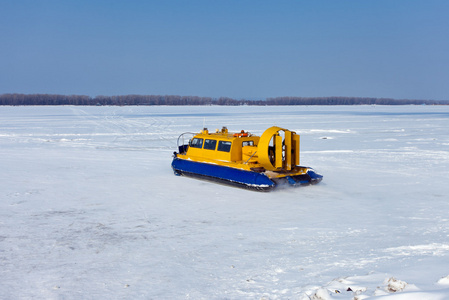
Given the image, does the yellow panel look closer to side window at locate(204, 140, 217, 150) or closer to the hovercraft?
the hovercraft

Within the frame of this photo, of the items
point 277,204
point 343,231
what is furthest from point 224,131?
point 343,231

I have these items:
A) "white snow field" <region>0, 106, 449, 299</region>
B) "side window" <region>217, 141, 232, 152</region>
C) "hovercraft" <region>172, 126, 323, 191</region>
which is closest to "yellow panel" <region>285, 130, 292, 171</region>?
"hovercraft" <region>172, 126, 323, 191</region>

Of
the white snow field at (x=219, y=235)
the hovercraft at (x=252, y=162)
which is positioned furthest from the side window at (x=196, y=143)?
the white snow field at (x=219, y=235)

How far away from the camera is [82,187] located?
1143cm

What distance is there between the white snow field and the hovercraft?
0.92 feet

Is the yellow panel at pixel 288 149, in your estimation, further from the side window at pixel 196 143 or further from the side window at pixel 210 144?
the side window at pixel 196 143

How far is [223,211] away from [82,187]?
168 inches

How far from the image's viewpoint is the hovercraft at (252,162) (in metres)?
11.0

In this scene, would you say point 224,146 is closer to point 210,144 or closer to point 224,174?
point 210,144

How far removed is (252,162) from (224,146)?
974 mm

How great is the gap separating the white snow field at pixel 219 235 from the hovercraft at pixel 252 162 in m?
0.28

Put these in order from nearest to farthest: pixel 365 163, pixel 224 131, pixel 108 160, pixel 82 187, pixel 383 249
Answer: pixel 383 249 → pixel 82 187 → pixel 224 131 → pixel 365 163 → pixel 108 160

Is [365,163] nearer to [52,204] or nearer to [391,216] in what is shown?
[391,216]

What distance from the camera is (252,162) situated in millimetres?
11508
